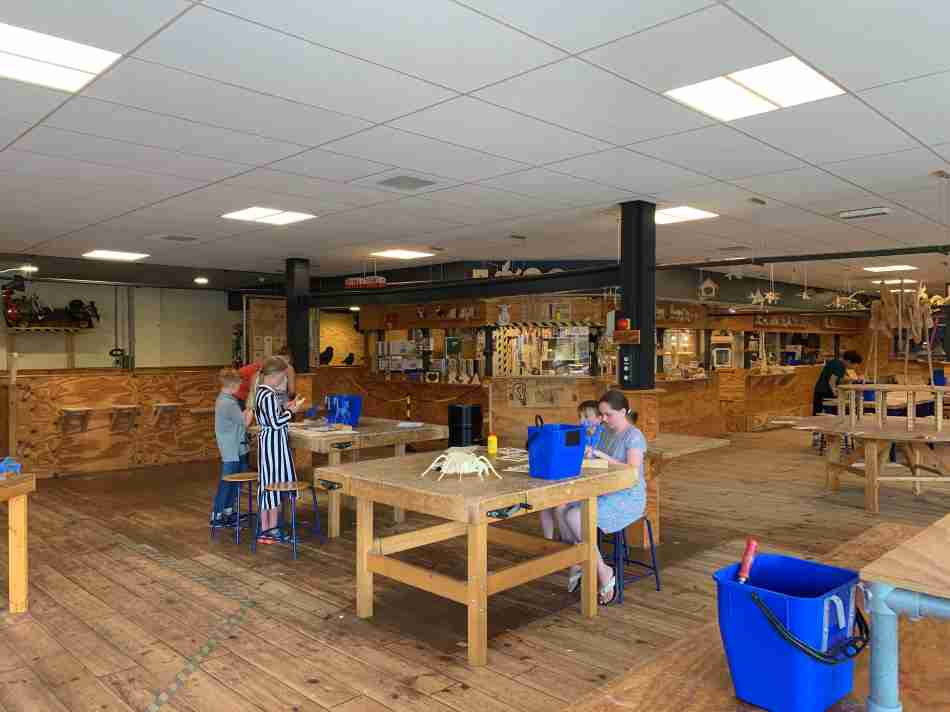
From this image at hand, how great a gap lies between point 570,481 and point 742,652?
8.96 feet

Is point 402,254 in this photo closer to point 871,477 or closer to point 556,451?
point 871,477

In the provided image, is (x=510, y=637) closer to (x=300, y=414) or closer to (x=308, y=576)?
(x=308, y=576)

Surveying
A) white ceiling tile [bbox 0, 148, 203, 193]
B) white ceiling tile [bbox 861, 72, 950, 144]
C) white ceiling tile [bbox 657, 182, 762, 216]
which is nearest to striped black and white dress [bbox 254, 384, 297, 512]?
white ceiling tile [bbox 0, 148, 203, 193]

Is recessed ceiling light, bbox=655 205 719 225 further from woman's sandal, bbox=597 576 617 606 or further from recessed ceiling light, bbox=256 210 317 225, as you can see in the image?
woman's sandal, bbox=597 576 617 606

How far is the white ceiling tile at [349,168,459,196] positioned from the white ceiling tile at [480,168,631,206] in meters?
0.36

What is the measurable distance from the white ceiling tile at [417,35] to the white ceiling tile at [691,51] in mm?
332

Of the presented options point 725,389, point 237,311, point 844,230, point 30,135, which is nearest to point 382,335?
point 237,311

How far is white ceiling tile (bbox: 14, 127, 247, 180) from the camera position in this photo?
16.1 ft

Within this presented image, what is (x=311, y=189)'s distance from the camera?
640cm

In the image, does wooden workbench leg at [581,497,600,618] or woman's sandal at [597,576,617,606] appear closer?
wooden workbench leg at [581,497,600,618]

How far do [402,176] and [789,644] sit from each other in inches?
206

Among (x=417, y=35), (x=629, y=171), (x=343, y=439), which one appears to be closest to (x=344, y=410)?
(x=343, y=439)

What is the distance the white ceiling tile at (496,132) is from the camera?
14.4ft

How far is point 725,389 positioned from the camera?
13.8 meters
